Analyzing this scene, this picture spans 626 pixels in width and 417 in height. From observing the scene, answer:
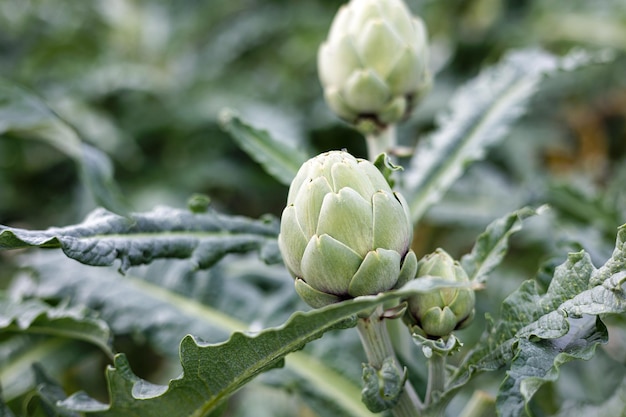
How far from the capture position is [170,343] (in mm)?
884

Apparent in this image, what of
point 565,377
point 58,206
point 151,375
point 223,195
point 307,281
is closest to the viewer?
point 307,281

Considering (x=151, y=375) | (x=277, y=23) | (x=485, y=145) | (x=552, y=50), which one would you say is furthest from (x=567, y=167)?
(x=151, y=375)

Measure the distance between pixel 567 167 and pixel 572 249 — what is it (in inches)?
47.3

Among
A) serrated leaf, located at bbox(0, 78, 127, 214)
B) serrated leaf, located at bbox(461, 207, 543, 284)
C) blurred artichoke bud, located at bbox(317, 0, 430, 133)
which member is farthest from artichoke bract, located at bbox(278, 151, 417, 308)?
serrated leaf, located at bbox(0, 78, 127, 214)

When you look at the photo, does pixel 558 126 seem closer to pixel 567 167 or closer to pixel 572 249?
pixel 567 167

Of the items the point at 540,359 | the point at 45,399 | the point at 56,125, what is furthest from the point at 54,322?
the point at 540,359

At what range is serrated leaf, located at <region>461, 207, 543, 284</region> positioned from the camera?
0.68 metres

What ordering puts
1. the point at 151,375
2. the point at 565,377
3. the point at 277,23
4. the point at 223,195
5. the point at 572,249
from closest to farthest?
1. the point at 572,249
2. the point at 565,377
3. the point at 151,375
4. the point at 223,195
5. the point at 277,23

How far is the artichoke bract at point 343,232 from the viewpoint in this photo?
557 mm

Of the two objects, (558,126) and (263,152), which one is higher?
(263,152)

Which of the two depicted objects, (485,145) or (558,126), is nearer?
Answer: (485,145)

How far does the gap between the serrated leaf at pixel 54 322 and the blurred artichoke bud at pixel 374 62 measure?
1.27ft

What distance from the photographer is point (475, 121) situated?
0.94 m

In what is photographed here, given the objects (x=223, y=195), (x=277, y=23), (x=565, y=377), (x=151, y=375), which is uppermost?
(x=277, y=23)
